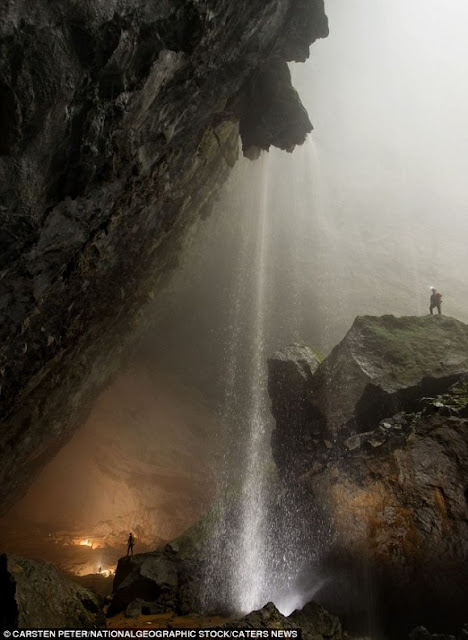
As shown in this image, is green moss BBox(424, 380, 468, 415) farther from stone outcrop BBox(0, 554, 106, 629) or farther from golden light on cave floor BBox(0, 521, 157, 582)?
golden light on cave floor BBox(0, 521, 157, 582)

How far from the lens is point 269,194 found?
45.8 meters

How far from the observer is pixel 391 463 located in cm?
1224

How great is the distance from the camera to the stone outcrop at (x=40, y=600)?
6.83 meters

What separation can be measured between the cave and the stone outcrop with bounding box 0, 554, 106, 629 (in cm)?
6

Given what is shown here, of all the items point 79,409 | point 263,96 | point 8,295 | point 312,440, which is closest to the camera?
point 8,295

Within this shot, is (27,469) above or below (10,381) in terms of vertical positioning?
below

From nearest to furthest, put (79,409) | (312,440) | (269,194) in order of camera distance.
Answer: (312,440) → (79,409) → (269,194)

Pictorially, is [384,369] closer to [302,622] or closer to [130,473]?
[302,622]

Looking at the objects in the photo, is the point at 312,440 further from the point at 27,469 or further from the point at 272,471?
the point at 27,469

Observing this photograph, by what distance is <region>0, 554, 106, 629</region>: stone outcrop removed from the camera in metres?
6.83

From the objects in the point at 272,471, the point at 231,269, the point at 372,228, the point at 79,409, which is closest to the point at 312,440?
the point at 272,471

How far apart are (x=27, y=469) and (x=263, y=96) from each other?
22.5m

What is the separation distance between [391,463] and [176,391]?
24.6 metres

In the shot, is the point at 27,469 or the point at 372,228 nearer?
the point at 27,469
